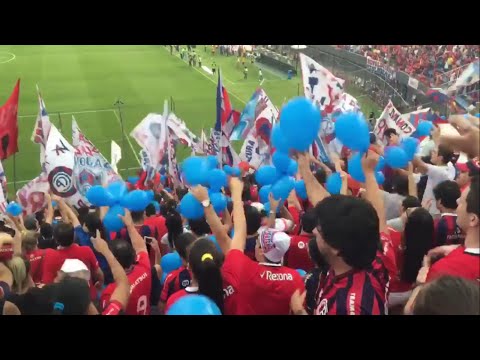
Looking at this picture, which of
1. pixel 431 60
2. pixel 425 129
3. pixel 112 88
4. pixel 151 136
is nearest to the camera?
pixel 425 129

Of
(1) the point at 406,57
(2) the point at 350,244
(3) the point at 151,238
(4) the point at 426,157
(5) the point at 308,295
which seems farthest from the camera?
(1) the point at 406,57

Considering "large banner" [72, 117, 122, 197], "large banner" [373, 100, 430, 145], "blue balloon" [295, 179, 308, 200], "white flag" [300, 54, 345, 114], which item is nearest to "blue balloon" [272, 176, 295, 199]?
"blue balloon" [295, 179, 308, 200]

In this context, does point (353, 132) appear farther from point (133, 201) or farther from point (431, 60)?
point (431, 60)

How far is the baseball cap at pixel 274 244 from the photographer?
3307 mm

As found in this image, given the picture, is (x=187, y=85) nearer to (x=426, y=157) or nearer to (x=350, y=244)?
(x=426, y=157)

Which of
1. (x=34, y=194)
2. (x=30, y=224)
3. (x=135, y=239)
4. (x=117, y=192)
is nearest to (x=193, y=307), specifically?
(x=135, y=239)

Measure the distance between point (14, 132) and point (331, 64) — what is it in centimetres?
1681

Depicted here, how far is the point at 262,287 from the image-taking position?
129 inches

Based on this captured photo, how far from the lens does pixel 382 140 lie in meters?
8.67

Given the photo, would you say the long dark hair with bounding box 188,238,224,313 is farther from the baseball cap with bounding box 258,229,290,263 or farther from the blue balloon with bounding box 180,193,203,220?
the blue balloon with bounding box 180,193,203,220

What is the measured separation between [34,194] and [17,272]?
4.50 metres

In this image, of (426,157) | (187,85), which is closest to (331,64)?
(187,85)

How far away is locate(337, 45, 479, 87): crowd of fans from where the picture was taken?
19078mm

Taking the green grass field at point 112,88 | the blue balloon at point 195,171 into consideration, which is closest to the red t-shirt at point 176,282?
the blue balloon at point 195,171
